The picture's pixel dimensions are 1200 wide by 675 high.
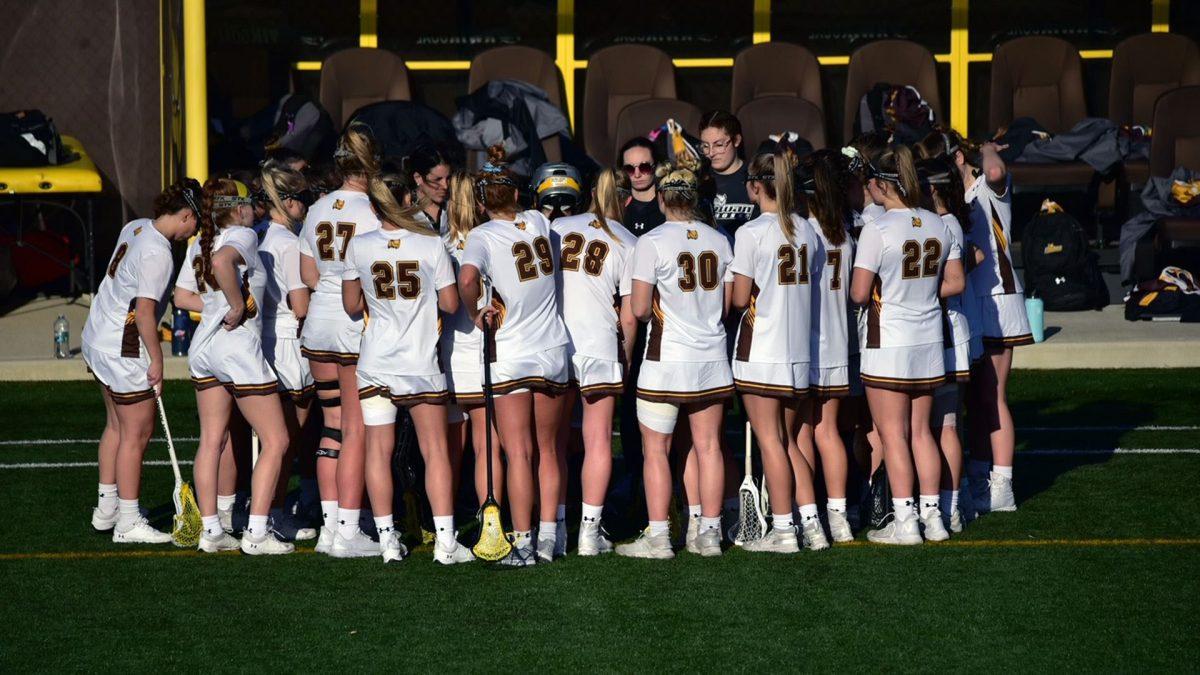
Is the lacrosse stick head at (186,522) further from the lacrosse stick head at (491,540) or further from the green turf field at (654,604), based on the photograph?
the lacrosse stick head at (491,540)

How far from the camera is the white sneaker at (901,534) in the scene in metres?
6.88

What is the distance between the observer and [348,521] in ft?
22.3

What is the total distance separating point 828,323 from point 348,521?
210 cm

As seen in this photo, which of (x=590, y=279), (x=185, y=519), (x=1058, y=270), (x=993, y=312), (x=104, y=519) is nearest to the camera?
(x=590, y=279)

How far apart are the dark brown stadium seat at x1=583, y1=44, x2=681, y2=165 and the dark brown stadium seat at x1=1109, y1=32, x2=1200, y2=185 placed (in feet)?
12.7

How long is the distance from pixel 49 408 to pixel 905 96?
718cm

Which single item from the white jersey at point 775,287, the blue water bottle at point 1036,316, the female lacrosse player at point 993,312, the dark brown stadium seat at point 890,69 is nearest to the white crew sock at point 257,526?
the white jersey at point 775,287

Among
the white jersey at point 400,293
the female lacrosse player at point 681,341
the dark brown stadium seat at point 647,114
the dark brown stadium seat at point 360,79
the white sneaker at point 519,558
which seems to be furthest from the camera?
the dark brown stadium seat at point 360,79

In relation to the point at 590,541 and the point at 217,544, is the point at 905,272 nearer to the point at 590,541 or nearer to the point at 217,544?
the point at 590,541

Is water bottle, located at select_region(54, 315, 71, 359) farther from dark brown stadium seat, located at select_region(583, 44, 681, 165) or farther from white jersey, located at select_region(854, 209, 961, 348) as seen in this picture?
white jersey, located at select_region(854, 209, 961, 348)

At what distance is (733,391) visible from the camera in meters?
6.61

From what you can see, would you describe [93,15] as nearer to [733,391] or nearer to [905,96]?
[905,96]

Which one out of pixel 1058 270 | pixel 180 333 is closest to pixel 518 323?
pixel 180 333

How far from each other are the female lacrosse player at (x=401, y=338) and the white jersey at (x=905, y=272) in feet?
5.54
